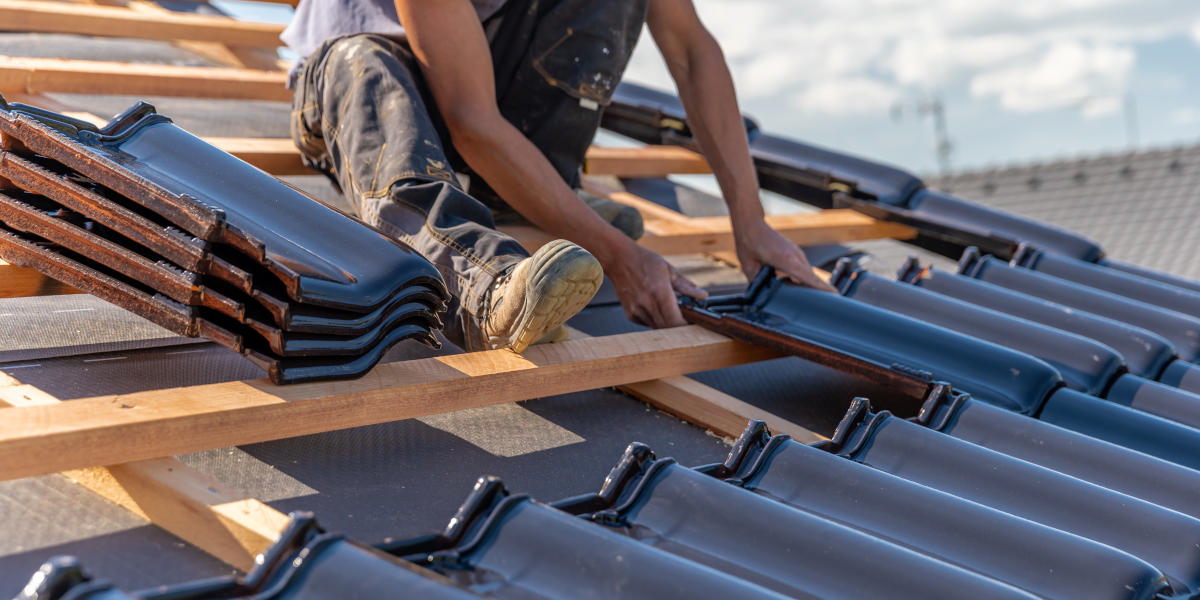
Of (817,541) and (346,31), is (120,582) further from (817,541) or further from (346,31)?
(346,31)

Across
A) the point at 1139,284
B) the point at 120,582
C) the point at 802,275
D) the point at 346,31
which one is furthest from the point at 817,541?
the point at 1139,284

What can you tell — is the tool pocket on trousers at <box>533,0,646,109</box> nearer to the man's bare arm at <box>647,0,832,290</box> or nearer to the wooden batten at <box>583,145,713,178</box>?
the man's bare arm at <box>647,0,832,290</box>

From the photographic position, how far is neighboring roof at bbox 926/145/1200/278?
8484 mm

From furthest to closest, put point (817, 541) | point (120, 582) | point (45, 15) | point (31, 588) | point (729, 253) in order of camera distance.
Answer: point (45, 15), point (729, 253), point (817, 541), point (120, 582), point (31, 588)

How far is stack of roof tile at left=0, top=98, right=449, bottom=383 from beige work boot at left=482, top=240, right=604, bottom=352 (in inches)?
5.1

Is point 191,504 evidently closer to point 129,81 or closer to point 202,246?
point 202,246

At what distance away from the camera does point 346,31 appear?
243cm

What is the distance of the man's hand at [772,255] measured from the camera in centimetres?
243

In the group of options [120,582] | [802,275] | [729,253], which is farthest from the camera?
[729,253]

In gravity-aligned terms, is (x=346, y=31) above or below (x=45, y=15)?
above

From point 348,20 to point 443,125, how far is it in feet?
1.12

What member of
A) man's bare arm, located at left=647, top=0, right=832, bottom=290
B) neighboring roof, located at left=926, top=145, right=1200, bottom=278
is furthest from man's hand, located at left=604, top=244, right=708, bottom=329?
neighboring roof, located at left=926, top=145, right=1200, bottom=278

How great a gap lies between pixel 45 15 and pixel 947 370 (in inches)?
A: 126

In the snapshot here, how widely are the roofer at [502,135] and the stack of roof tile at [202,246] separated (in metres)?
0.23
